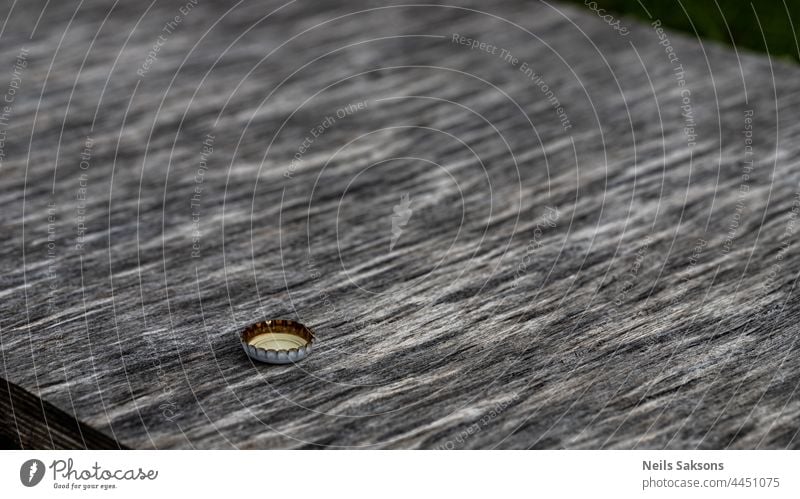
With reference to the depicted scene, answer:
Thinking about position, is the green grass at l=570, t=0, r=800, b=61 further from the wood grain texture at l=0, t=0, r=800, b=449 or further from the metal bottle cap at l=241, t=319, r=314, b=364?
the metal bottle cap at l=241, t=319, r=314, b=364

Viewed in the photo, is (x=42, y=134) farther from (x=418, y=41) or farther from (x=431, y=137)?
(x=418, y=41)

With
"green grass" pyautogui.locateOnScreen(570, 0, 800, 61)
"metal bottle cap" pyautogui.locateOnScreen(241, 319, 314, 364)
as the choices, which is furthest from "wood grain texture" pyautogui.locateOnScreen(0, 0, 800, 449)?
"green grass" pyautogui.locateOnScreen(570, 0, 800, 61)
